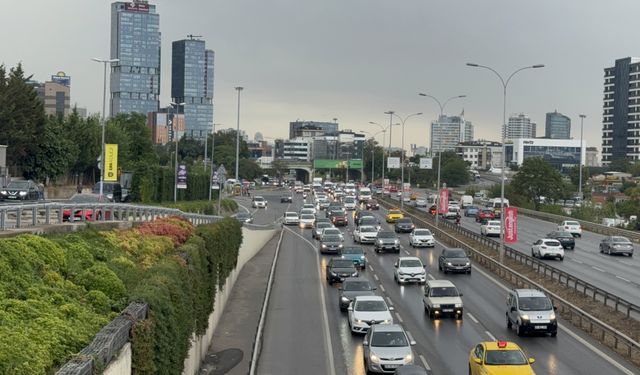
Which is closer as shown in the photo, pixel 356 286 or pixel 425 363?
pixel 425 363

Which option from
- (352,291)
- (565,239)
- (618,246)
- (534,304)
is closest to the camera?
(534,304)

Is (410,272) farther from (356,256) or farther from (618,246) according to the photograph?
(618,246)

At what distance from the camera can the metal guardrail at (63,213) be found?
2202cm

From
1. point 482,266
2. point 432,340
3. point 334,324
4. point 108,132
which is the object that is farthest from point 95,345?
point 108,132

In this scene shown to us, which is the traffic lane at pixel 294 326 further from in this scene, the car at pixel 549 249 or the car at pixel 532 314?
the car at pixel 549 249

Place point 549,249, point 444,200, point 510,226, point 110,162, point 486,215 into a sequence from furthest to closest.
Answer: point 486,215 → point 444,200 → point 549,249 → point 510,226 → point 110,162

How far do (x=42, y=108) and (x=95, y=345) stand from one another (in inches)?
2557

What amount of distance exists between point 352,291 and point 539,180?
89941 millimetres

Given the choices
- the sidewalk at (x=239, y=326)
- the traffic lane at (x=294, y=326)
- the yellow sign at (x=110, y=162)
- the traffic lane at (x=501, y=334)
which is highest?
the yellow sign at (x=110, y=162)

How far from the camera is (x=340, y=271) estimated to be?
42219 millimetres

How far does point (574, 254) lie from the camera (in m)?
56.2

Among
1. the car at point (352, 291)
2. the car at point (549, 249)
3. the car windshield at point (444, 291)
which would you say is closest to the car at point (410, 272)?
the car at point (352, 291)

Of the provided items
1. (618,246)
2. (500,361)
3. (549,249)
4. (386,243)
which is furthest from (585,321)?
(618,246)

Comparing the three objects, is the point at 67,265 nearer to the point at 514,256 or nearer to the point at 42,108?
the point at 514,256
